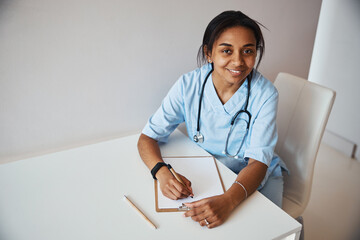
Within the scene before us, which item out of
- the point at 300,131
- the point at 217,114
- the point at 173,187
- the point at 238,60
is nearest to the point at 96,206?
the point at 173,187

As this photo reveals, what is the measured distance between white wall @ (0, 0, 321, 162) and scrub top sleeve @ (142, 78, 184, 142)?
0.25 metres

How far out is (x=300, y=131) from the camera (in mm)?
1306

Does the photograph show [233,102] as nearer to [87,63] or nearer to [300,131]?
[300,131]

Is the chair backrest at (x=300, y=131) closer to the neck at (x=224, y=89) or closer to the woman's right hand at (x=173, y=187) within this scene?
the neck at (x=224, y=89)

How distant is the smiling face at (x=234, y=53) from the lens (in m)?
1.08

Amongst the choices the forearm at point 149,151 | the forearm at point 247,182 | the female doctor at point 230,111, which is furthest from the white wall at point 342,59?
the forearm at point 149,151

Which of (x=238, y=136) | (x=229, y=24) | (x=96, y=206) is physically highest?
(x=229, y=24)

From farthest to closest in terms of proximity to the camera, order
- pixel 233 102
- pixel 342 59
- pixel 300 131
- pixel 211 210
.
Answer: pixel 342 59
pixel 300 131
pixel 233 102
pixel 211 210

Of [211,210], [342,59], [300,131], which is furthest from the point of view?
[342,59]

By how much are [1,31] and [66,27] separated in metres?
0.23

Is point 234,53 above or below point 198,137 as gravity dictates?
above

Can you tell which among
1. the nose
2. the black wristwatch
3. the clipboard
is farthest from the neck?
the black wristwatch

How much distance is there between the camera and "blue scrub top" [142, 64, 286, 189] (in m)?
1.16

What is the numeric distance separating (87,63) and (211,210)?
2.70ft
